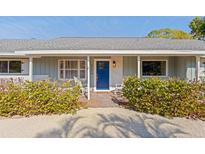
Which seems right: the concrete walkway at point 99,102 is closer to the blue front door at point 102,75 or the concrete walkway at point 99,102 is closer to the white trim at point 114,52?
the white trim at point 114,52

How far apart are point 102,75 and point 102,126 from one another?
8.84 meters

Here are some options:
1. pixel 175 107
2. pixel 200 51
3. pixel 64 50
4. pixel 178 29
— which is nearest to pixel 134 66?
pixel 200 51

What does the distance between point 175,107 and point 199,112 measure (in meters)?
0.92

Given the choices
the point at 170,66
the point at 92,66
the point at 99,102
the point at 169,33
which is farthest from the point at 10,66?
the point at 169,33

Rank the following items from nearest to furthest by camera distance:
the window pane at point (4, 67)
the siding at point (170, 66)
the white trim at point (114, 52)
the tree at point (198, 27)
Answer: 1. the white trim at point (114, 52)
2. the siding at point (170, 66)
3. the window pane at point (4, 67)
4. the tree at point (198, 27)

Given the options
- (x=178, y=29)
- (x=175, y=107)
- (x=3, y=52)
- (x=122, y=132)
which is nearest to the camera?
(x=122, y=132)

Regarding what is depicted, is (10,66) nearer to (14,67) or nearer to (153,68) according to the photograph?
(14,67)

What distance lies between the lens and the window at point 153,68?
1608 centimetres

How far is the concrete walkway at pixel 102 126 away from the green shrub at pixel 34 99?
40 centimetres

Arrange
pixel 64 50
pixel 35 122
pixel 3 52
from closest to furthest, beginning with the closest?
pixel 35 122, pixel 64 50, pixel 3 52

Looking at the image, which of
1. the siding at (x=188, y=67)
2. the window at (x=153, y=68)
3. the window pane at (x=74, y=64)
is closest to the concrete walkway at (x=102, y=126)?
the siding at (x=188, y=67)

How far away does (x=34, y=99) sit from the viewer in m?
8.62

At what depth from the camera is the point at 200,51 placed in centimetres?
1311

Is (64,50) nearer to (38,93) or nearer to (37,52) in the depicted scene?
(37,52)
